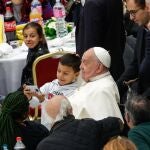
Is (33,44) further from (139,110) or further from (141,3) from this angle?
(139,110)

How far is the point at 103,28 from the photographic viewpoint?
4.49 meters

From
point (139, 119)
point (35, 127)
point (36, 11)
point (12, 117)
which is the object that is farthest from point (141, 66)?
point (36, 11)

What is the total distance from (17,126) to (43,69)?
4.92ft

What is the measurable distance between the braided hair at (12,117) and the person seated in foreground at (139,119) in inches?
28.3

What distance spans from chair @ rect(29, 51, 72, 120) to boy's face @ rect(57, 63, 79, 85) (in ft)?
1.77

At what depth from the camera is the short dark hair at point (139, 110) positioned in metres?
3.03

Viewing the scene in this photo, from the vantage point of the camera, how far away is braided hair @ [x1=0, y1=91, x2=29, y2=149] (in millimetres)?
3275

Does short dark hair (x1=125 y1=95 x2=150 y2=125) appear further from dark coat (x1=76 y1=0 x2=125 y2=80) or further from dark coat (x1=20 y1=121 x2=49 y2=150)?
dark coat (x1=76 y1=0 x2=125 y2=80)

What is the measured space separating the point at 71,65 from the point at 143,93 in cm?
84

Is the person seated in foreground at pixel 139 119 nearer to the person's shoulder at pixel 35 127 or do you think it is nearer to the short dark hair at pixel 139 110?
the short dark hair at pixel 139 110

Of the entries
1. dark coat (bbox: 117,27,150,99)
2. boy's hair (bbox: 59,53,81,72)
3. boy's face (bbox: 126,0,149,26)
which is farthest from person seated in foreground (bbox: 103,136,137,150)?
boy's hair (bbox: 59,53,81,72)

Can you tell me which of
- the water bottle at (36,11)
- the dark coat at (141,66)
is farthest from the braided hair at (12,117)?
the water bottle at (36,11)

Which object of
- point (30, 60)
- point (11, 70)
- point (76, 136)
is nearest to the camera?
point (76, 136)

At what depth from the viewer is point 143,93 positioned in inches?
136
